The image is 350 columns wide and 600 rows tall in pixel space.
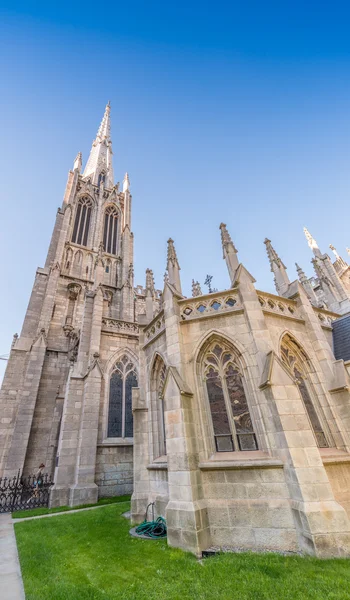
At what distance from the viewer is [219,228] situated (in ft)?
33.4

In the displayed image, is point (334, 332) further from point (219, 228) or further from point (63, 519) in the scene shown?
point (63, 519)

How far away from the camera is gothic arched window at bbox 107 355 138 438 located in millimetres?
13977

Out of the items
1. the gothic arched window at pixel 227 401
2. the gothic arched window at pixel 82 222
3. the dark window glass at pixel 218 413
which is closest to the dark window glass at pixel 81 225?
the gothic arched window at pixel 82 222

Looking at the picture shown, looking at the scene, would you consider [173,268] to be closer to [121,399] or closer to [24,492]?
[121,399]

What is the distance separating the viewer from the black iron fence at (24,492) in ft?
39.0

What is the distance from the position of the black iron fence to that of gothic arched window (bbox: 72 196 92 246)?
21163mm

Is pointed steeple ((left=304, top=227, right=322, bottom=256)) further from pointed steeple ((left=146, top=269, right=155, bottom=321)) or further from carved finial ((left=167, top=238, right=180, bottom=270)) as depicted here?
carved finial ((left=167, top=238, right=180, bottom=270))

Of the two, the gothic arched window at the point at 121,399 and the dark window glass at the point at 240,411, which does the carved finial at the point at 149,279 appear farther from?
the dark window glass at the point at 240,411

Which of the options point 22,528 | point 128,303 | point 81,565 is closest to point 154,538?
point 81,565

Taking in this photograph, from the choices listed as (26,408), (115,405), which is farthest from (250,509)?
(26,408)

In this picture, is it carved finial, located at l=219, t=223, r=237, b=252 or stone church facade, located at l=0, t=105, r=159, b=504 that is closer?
carved finial, located at l=219, t=223, r=237, b=252

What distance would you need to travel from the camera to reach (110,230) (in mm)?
31484

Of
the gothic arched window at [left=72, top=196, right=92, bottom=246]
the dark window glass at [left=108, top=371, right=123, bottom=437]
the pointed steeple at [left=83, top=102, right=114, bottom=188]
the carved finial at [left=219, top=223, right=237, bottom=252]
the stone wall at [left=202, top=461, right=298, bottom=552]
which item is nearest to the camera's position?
the stone wall at [left=202, top=461, right=298, bottom=552]

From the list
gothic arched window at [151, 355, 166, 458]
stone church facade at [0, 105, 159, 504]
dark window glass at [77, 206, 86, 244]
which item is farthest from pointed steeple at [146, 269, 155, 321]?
dark window glass at [77, 206, 86, 244]
